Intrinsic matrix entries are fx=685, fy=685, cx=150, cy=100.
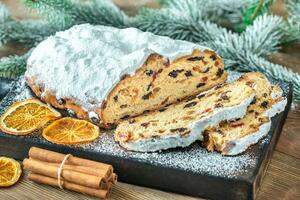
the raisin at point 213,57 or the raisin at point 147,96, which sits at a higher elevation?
the raisin at point 213,57

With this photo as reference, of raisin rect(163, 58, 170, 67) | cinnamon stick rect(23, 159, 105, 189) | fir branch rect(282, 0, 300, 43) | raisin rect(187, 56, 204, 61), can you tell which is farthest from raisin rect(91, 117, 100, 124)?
fir branch rect(282, 0, 300, 43)

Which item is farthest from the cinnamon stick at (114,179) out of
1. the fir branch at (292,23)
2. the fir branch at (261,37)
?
the fir branch at (292,23)

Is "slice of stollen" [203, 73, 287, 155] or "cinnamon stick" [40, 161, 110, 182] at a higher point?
"slice of stollen" [203, 73, 287, 155]

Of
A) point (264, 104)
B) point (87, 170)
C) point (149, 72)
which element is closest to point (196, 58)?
point (149, 72)

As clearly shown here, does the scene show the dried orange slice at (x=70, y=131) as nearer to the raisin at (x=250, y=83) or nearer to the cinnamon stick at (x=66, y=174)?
the cinnamon stick at (x=66, y=174)

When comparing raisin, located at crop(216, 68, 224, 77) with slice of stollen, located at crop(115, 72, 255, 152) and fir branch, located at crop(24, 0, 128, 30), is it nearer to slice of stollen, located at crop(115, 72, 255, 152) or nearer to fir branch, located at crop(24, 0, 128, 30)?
slice of stollen, located at crop(115, 72, 255, 152)

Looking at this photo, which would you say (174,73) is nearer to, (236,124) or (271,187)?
(236,124)
